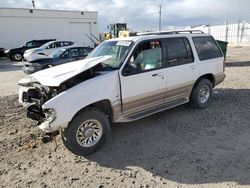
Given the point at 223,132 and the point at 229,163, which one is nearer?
the point at 229,163

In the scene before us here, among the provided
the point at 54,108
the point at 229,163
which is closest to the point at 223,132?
the point at 229,163

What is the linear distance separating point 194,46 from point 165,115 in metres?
1.75

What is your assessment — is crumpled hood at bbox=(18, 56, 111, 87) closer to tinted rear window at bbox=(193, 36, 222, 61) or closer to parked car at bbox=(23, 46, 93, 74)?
tinted rear window at bbox=(193, 36, 222, 61)

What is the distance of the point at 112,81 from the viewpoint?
4.54 metres

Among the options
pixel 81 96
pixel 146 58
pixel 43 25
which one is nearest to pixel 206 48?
pixel 146 58

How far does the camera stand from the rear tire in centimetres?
630

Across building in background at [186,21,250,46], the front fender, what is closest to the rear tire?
the front fender

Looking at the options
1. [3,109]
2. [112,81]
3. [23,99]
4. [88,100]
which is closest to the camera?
[88,100]

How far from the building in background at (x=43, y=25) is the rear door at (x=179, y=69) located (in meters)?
22.1

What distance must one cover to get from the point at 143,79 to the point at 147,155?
4.72 feet

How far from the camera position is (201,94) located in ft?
21.3

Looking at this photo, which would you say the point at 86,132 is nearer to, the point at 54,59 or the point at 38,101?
the point at 38,101

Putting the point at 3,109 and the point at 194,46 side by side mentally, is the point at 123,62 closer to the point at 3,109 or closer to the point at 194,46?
the point at 194,46

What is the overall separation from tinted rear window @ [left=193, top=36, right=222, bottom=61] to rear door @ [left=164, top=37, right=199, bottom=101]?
33cm
